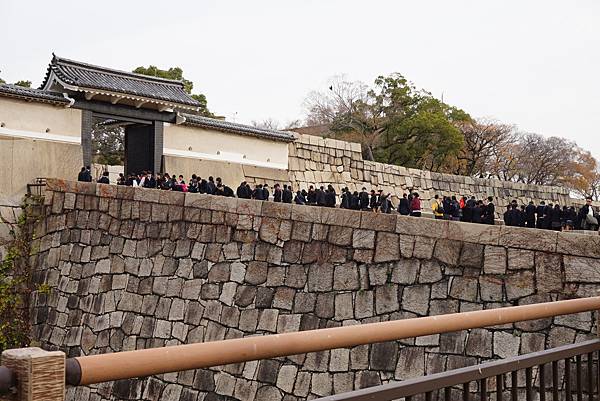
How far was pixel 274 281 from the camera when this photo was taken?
10.0 meters

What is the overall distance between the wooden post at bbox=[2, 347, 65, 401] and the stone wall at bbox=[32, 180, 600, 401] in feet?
18.4

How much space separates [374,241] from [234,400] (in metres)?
3.18

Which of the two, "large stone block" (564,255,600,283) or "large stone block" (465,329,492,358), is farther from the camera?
"large stone block" (465,329,492,358)

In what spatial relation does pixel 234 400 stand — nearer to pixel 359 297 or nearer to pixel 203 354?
pixel 359 297

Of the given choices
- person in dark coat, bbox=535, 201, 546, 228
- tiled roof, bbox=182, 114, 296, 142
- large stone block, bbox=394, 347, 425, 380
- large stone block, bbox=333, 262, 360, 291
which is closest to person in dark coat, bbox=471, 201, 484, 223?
person in dark coat, bbox=535, 201, 546, 228

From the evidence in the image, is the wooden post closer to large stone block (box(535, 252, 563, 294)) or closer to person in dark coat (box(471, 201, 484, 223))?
large stone block (box(535, 252, 563, 294))

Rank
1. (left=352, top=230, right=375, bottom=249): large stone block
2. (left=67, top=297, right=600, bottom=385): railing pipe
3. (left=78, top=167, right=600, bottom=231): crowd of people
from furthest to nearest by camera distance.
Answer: (left=78, top=167, right=600, bottom=231): crowd of people < (left=352, top=230, right=375, bottom=249): large stone block < (left=67, top=297, right=600, bottom=385): railing pipe

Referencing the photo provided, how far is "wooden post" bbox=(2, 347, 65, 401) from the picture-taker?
1660 millimetres

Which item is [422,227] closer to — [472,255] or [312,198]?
[472,255]

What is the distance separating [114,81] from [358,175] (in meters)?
8.80

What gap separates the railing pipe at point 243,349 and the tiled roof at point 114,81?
1603 cm

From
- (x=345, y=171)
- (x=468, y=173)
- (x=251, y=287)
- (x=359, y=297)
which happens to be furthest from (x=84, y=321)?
(x=468, y=173)

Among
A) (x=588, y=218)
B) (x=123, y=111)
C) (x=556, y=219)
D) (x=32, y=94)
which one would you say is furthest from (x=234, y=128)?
(x=588, y=218)

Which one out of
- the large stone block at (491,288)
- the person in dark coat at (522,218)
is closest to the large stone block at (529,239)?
Answer: the large stone block at (491,288)
